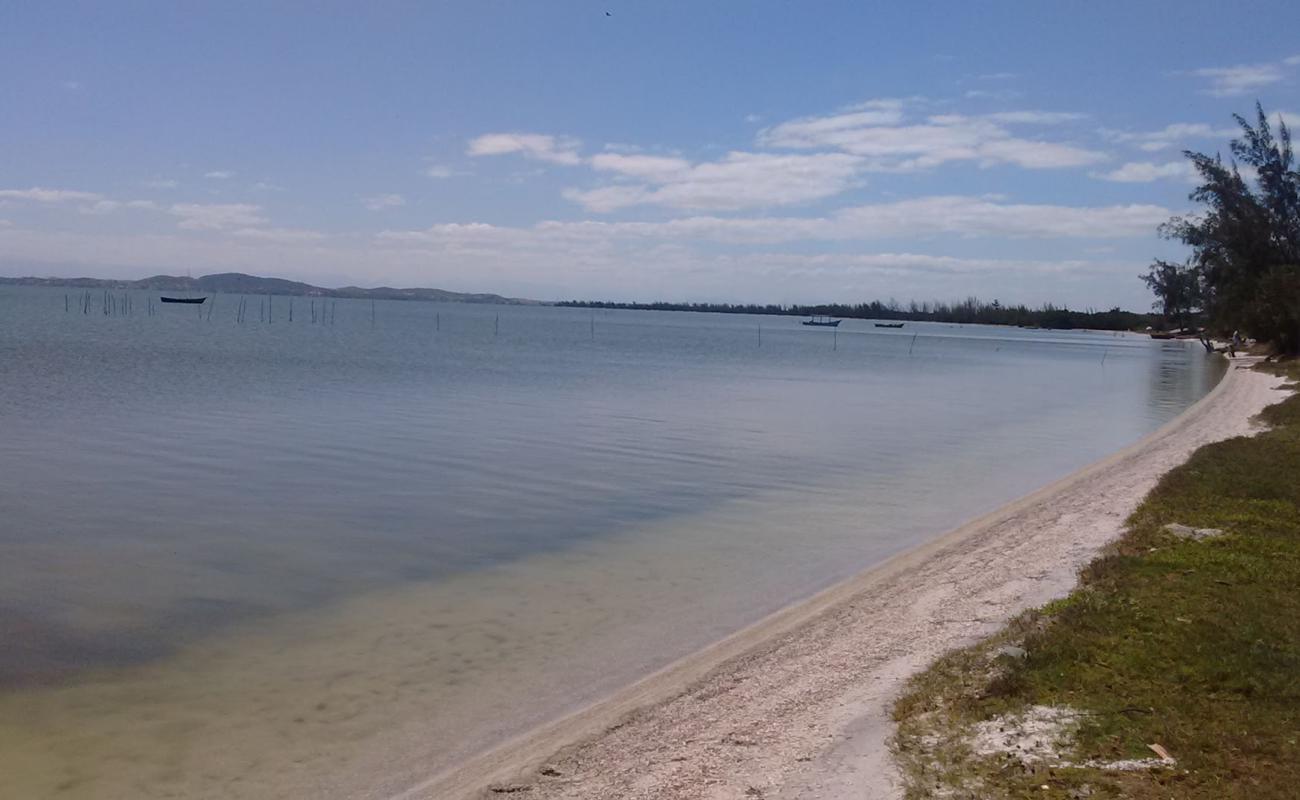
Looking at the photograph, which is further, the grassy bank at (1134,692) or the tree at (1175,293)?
the tree at (1175,293)

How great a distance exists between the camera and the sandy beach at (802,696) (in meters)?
6.14

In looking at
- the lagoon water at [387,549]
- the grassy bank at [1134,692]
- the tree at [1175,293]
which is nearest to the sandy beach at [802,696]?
the grassy bank at [1134,692]

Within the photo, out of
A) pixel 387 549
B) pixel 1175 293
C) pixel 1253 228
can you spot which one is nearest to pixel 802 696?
pixel 387 549

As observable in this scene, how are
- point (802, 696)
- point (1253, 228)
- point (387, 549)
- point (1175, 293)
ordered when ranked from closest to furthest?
point (802, 696) → point (387, 549) → point (1253, 228) → point (1175, 293)

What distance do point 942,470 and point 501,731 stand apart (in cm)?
1535

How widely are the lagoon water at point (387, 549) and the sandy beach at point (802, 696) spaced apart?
576mm

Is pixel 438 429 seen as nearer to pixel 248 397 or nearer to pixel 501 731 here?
pixel 248 397

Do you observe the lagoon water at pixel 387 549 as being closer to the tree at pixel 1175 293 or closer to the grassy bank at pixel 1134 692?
the grassy bank at pixel 1134 692

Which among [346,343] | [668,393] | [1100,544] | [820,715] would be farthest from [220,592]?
[346,343]

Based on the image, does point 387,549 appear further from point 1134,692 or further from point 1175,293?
point 1175,293

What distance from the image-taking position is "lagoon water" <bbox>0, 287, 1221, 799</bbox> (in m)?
7.86

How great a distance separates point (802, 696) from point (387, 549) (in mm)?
7190

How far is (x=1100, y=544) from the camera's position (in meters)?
11.5

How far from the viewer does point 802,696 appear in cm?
752
